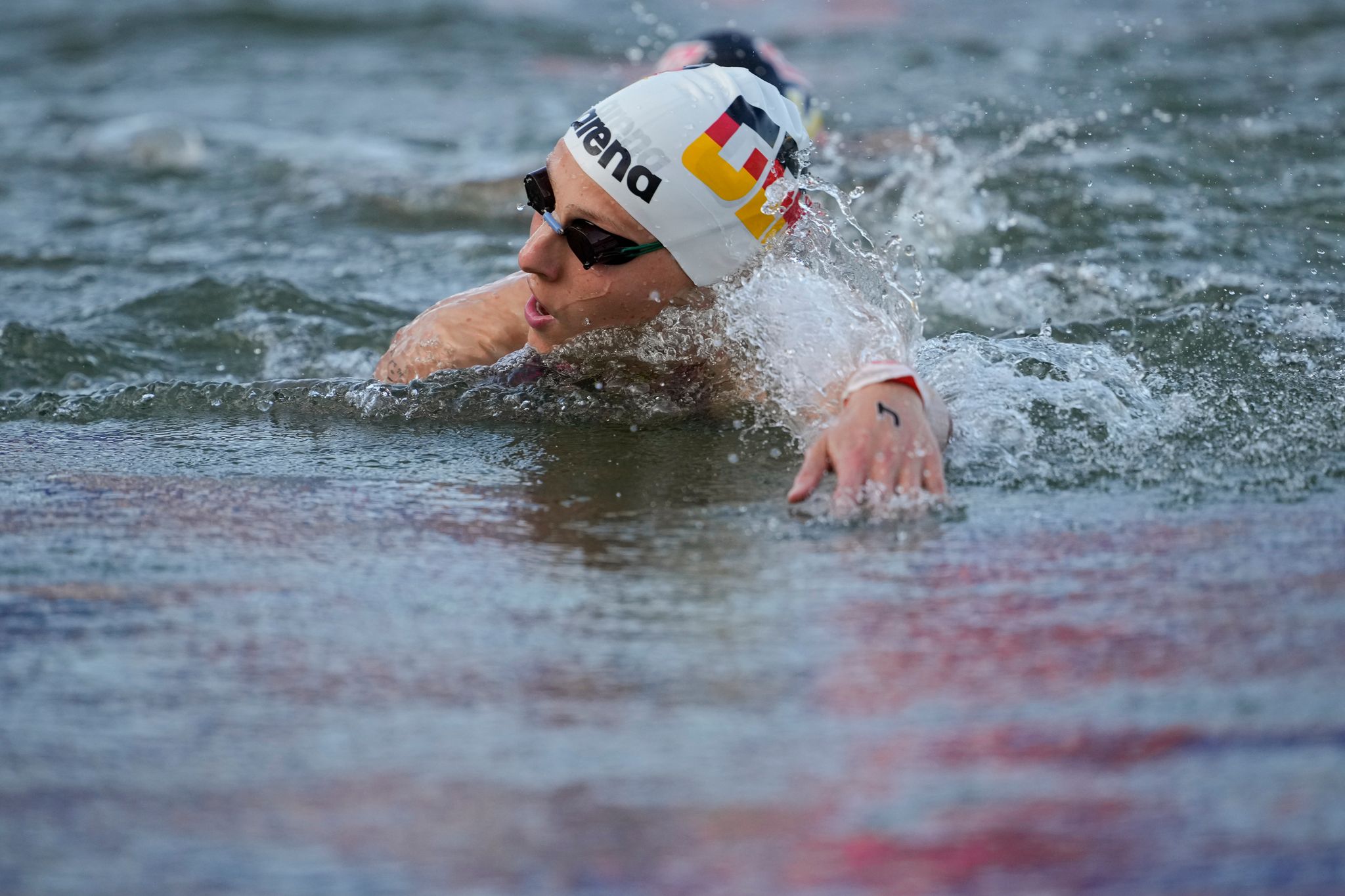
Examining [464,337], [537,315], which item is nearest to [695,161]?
[537,315]

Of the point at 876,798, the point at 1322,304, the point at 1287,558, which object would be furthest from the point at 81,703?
the point at 1322,304

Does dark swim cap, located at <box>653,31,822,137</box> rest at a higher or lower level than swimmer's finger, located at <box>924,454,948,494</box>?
higher

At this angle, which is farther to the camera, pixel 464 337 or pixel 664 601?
pixel 464 337

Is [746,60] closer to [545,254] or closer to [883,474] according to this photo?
[545,254]

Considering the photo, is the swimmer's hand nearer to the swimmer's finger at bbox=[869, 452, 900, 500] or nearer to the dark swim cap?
the swimmer's finger at bbox=[869, 452, 900, 500]

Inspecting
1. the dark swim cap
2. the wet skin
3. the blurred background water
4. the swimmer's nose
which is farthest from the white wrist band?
the dark swim cap

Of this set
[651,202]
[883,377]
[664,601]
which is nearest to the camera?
[664,601]

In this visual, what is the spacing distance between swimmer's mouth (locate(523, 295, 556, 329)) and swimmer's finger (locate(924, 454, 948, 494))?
1.30 meters

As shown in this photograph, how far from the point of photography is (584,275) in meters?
4.05

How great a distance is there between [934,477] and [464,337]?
71.6 inches

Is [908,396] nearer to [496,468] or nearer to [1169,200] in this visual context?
[496,468]

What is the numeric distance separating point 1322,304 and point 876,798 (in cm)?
394

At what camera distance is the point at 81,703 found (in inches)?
94.3

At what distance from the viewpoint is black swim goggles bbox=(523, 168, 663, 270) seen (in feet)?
13.1
